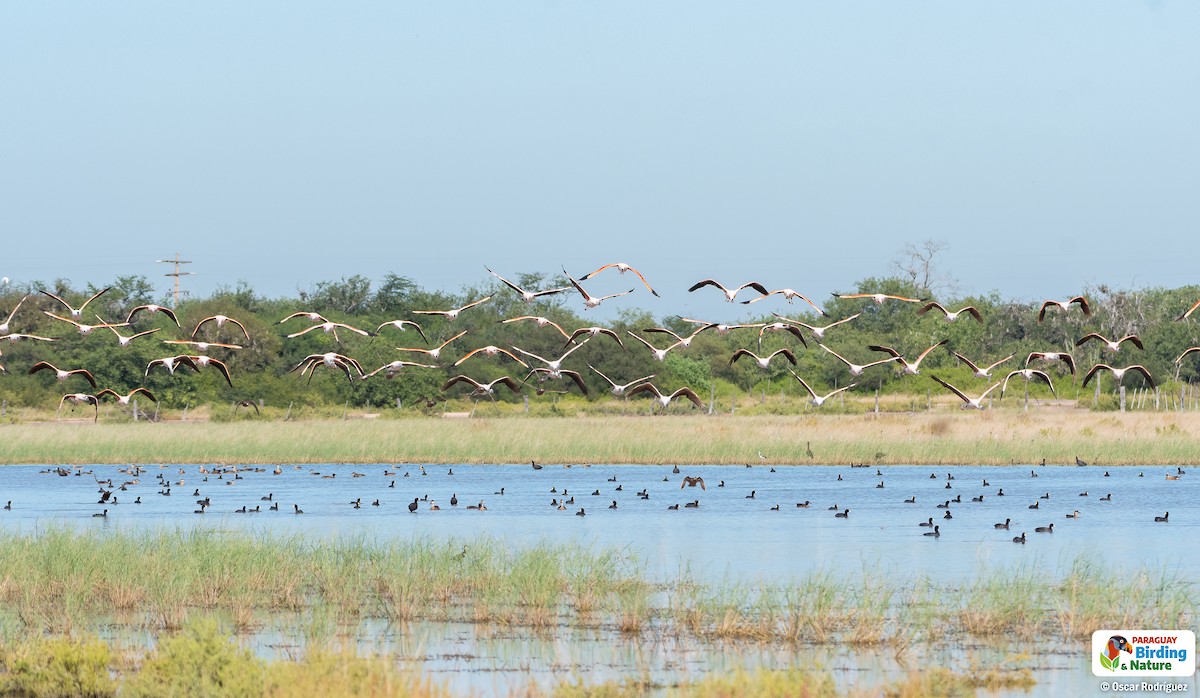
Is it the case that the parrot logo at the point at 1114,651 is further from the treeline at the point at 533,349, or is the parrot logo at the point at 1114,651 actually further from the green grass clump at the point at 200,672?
the treeline at the point at 533,349

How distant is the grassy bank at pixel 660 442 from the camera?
158 ft

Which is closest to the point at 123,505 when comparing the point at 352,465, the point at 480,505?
the point at 480,505

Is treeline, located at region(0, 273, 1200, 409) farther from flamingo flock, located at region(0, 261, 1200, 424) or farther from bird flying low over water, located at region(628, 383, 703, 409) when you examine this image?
bird flying low over water, located at region(628, 383, 703, 409)

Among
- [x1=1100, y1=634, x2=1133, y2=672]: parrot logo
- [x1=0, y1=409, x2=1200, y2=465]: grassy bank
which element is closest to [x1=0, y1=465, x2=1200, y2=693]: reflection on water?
[x1=1100, y1=634, x2=1133, y2=672]: parrot logo

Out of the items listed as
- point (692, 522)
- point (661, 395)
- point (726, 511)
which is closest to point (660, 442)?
point (661, 395)

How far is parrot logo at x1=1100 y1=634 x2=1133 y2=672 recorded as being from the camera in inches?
585

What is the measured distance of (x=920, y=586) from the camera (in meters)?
20.2

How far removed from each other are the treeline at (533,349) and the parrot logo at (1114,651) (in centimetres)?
5007

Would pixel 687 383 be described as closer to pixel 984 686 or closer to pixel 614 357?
pixel 614 357

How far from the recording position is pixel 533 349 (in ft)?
290

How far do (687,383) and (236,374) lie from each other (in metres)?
24.3

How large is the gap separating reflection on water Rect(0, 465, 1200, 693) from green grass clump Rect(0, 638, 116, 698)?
254cm

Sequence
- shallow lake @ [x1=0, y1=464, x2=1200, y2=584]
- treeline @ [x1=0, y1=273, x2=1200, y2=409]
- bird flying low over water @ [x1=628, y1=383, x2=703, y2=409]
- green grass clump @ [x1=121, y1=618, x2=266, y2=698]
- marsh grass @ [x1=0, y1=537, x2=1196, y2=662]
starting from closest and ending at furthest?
green grass clump @ [x1=121, y1=618, x2=266, y2=698], marsh grass @ [x1=0, y1=537, x2=1196, y2=662], shallow lake @ [x1=0, y1=464, x2=1200, y2=584], bird flying low over water @ [x1=628, y1=383, x2=703, y2=409], treeline @ [x1=0, y1=273, x2=1200, y2=409]

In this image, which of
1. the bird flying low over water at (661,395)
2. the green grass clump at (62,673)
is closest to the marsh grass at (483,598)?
the green grass clump at (62,673)
